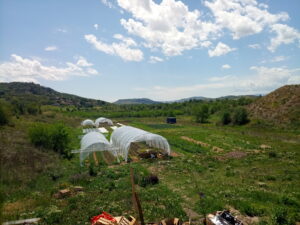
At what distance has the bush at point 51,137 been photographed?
1869 centimetres

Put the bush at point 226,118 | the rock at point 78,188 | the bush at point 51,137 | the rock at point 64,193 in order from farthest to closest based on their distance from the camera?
1. the bush at point 226,118
2. the bush at point 51,137
3. the rock at point 78,188
4. the rock at point 64,193

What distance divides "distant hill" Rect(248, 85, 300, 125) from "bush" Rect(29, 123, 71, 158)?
39.3 metres

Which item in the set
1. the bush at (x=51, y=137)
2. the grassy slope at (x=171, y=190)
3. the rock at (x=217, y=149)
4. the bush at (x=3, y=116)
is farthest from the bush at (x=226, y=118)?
the bush at (x=3, y=116)

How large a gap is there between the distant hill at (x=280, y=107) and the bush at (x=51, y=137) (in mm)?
39328

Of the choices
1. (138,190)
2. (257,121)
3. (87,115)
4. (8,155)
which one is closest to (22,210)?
(8,155)

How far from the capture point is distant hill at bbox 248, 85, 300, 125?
39.1 m

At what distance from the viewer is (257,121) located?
4100 centimetres

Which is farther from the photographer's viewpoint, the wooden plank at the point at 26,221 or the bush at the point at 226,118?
the bush at the point at 226,118

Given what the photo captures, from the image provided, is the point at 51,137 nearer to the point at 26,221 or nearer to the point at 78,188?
the point at 78,188

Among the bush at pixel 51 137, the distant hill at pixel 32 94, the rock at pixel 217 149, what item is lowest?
the rock at pixel 217 149

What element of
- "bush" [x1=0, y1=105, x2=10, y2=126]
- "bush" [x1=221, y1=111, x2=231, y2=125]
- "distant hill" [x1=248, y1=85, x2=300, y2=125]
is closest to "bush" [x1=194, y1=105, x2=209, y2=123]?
"bush" [x1=221, y1=111, x2=231, y2=125]

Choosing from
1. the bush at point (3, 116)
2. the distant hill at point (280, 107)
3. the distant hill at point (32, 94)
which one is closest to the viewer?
the bush at point (3, 116)

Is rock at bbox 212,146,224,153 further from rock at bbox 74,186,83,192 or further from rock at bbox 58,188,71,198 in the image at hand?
rock at bbox 58,188,71,198

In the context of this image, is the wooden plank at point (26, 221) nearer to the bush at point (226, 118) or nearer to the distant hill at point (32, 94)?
the bush at point (226, 118)
